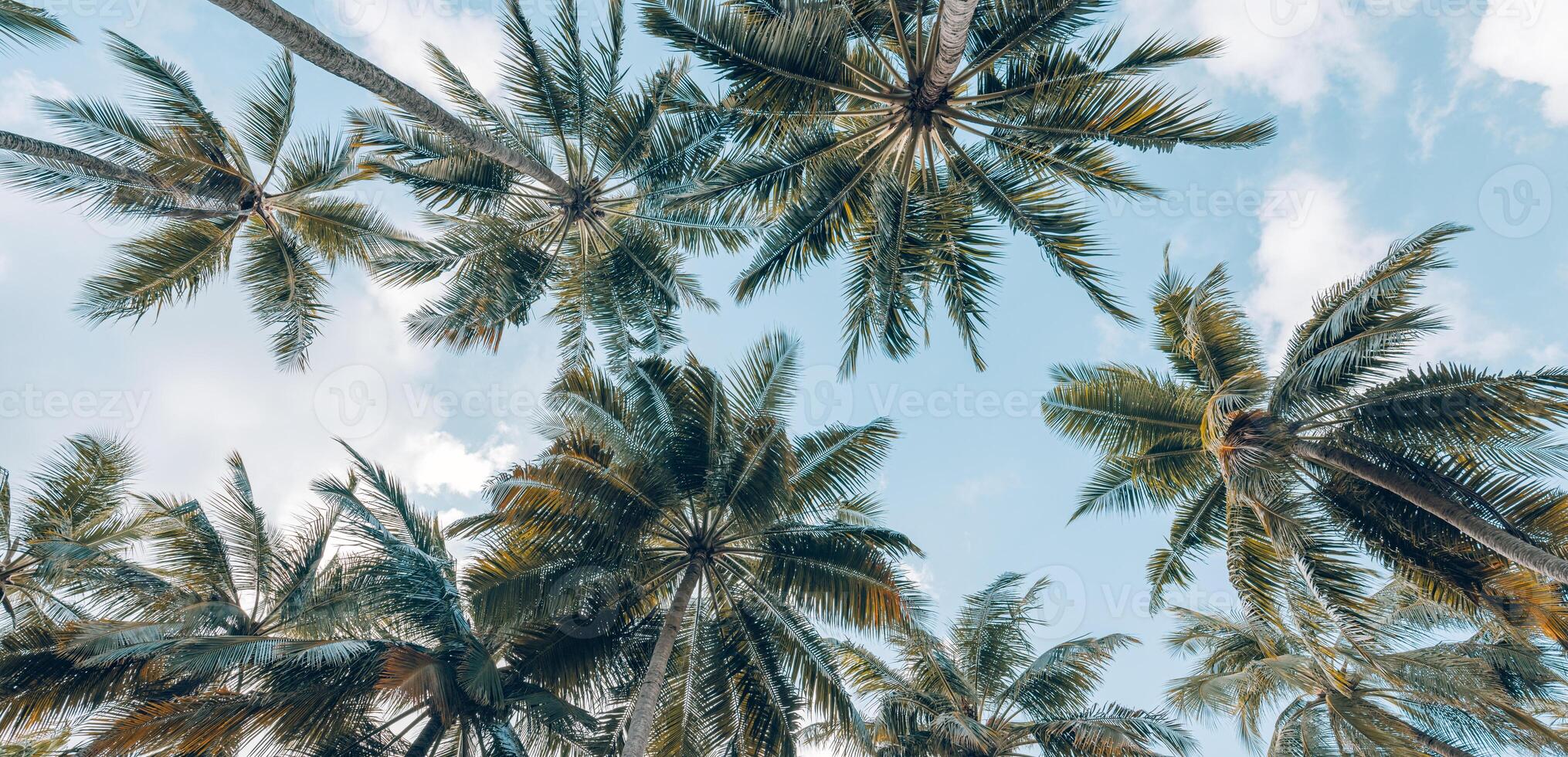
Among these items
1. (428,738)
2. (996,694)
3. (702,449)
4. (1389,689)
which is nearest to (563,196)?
(702,449)

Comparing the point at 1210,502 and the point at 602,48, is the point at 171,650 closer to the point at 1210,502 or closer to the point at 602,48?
the point at 602,48

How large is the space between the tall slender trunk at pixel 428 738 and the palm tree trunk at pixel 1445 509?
1324 cm

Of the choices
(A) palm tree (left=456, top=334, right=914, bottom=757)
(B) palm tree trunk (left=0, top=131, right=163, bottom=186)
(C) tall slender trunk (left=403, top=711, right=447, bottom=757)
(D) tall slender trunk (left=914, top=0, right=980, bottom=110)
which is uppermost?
(D) tall slender trunk (left=914, top=0, right=980, bottom=110)

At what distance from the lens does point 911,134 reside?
11031 millimetres

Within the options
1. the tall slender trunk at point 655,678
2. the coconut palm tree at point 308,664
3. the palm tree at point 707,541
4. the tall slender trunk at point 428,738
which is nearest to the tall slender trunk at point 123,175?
the coconut palm tree at point 308,664

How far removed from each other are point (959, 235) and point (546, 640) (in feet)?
28.5

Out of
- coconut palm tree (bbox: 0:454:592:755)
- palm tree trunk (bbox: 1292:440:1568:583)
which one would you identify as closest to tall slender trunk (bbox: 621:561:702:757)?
coconut palm tree (bbox: 0:454:592:755)

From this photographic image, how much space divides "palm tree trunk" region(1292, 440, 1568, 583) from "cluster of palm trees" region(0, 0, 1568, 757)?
2.5 inches

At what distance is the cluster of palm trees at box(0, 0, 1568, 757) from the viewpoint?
34.7 ft

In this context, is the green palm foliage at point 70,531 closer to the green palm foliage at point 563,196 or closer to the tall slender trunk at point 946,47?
the green palm foliage at point 563,196

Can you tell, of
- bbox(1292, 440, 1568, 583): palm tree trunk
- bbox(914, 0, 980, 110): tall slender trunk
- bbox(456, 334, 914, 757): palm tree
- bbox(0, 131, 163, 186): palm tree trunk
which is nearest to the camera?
bbox(914, 0, 980, 110): tall slender trunk

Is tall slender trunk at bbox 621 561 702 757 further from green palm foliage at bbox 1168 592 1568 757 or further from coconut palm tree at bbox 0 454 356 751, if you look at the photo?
green palm foliage at bbox 1168 592 1568 757

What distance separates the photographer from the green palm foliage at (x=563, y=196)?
496 inches

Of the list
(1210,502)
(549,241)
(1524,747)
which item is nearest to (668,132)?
(549,241)
